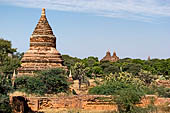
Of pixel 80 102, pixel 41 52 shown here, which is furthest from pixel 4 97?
pixel 41 52

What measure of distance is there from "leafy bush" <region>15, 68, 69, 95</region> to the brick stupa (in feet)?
14.8

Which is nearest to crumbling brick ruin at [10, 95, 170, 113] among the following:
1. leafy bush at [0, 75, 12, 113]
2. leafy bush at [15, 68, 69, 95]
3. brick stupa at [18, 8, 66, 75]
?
leafy bush at [15, 68, 69, 95]

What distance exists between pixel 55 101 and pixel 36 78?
125 inches

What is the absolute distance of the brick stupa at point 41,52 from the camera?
25677 millimetres

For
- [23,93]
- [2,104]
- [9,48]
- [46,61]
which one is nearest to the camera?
[2,104]

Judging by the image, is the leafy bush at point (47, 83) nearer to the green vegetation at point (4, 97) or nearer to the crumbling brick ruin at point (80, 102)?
the crumbling brick ruin at point (80, 102)

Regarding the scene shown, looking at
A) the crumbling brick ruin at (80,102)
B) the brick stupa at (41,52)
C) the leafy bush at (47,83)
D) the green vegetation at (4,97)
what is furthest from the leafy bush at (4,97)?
the brick stupa at (41,52)

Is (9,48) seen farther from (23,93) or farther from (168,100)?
(168,100)

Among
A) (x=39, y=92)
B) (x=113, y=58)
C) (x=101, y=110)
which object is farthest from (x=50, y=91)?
(x=113, y=58)

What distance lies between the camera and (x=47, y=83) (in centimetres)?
2036

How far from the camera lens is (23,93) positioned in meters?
19.8

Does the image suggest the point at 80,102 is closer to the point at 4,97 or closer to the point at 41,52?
the point at 4,97

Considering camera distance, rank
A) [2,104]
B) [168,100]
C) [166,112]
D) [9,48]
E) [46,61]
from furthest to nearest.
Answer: [9,48], [46,61], [168,100], [166,112], [2,104]

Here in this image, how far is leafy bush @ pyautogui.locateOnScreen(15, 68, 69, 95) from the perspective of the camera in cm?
2002
